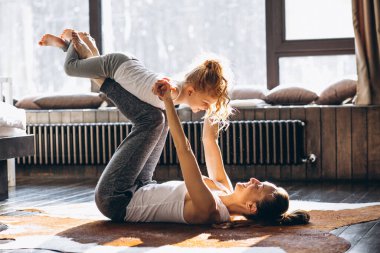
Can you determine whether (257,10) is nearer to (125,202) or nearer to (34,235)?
(125,202)

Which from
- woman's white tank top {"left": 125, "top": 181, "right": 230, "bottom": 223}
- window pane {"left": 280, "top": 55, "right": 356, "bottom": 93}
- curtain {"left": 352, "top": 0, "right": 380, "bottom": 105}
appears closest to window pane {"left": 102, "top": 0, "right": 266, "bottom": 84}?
window pane {"left": 280, "top": 55, "right": 356, "bottom": 93}

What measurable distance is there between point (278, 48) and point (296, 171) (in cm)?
98

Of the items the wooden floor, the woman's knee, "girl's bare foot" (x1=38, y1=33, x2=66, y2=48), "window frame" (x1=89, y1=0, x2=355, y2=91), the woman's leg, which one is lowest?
the wooden floor

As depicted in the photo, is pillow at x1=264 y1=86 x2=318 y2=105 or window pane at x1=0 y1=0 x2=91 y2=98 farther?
window pane at x1=0 y1=0 x2=91 y2=98

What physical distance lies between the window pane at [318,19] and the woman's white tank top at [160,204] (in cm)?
250

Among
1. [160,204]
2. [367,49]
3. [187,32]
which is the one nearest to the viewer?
[160,204]

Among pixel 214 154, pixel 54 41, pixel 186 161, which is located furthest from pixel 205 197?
pixel 54 41

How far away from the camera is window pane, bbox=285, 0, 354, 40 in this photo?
16.6ft

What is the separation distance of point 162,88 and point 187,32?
2750mm

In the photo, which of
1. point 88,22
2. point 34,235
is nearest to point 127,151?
point 34,235

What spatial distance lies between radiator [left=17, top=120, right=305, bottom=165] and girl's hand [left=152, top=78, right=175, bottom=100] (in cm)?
210

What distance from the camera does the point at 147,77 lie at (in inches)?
117

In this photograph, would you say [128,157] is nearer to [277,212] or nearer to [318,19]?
[277,212]

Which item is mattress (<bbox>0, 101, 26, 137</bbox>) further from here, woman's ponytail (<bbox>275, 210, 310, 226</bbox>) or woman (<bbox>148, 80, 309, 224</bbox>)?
woman's ponytail (<bbox>275, 210, 310, 226</bbox>)
